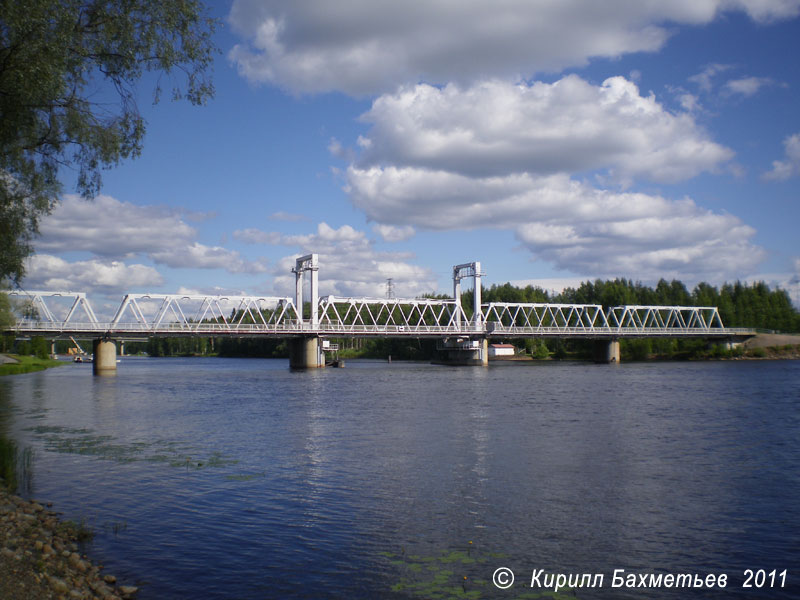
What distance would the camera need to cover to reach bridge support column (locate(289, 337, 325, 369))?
364 feet

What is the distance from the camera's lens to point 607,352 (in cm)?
14025

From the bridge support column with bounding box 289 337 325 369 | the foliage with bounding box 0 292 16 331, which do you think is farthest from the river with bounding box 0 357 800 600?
the bridge support column with bounding box 289 337 325 369

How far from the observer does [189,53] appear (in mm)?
19531

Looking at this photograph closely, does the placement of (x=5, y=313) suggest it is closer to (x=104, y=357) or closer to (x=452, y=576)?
(x=104, y=357)

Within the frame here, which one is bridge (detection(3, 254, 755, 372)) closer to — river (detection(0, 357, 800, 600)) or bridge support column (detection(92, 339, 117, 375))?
bridge support column (detection(92, 339, 117, 375))

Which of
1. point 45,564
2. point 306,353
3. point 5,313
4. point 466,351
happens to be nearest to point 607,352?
point 466,351

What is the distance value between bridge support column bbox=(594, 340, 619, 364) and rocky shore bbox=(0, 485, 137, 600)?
133961 mm

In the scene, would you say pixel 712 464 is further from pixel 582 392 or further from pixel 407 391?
pixel 407 391

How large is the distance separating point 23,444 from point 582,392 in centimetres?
4363

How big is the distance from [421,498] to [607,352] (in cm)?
12889

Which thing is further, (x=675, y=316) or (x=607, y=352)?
(x=675, y=316)

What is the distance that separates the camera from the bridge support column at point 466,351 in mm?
134150

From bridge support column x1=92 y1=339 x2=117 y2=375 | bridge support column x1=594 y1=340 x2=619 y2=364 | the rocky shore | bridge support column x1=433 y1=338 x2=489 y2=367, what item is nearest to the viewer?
the rocky shore

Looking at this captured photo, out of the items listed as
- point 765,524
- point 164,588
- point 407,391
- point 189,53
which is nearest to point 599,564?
point 765,524
